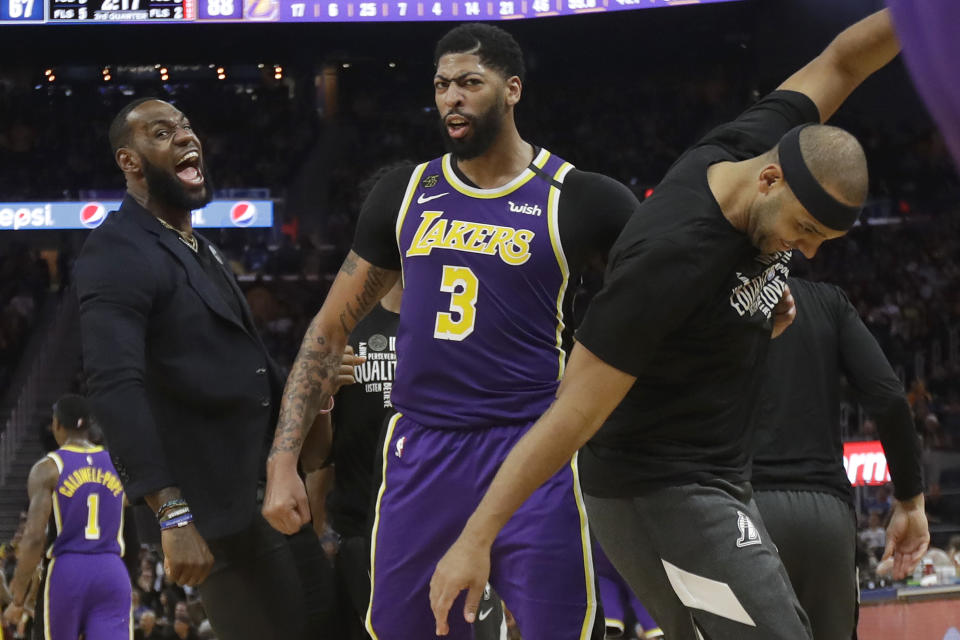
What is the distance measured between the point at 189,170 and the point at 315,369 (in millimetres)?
886

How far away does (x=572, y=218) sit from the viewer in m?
3.69

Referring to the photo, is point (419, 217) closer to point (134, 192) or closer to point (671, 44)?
point (134, 192)

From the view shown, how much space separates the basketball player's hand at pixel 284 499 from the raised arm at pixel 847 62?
1.85 m

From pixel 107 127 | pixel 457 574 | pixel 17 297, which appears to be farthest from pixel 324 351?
pixel 107 127

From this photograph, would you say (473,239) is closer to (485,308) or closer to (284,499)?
(485,308)

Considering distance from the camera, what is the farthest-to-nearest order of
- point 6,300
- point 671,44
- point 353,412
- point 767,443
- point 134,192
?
point 671,44 < point 6,300 < point 353,412 < point 767,443 < point 134,192

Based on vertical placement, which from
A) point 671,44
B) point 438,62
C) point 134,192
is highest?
point 671,44

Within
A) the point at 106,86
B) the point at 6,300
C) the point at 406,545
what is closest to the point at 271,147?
the point at 106,86

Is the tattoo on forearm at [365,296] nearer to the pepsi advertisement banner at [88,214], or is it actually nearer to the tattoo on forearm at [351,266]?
the tattoo on forearm at [351,266]

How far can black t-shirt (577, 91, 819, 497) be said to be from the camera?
9.20 feet

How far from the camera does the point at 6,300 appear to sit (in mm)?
21719

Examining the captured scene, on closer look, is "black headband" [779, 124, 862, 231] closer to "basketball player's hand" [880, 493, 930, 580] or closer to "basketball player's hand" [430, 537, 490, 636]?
"basketball player's hand" [430, 537, 490, 636]

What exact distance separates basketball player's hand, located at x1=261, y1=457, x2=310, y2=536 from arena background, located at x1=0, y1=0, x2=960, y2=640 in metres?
15.7

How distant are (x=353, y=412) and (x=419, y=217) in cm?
147
